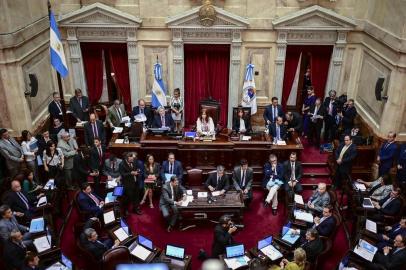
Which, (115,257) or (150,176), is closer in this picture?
(115,257)

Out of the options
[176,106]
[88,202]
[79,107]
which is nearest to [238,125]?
[176,106]

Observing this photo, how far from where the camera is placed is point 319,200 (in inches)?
340

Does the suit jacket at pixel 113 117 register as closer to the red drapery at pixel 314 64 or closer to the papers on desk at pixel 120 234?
the papers on desk at pixel 120 234

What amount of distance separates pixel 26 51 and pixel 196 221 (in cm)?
561

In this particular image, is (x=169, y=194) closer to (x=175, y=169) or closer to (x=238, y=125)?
(x=175, y=169)

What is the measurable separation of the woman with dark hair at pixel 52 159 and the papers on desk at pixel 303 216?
5.27m

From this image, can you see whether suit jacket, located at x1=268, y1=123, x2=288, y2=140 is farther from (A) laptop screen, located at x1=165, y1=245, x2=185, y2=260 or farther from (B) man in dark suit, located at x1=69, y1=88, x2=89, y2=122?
(B) man in dark suit, located at x1=69, y1=88, x2=89, y2=122

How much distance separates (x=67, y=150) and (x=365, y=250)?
6.67m

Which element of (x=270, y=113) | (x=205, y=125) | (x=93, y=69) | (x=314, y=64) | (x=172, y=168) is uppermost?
(x=314, y=64)

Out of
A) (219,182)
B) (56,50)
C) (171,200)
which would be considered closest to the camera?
(171,200)

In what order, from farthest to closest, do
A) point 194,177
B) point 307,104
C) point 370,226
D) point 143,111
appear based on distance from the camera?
point 307,104 → point 143,111 → point 194,177 → point 370,226

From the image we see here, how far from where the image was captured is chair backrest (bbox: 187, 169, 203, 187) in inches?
377

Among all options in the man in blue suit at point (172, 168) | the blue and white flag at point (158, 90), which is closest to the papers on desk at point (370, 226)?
the man in blue suit at point (172, 168)

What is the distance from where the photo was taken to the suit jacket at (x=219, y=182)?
923cm
